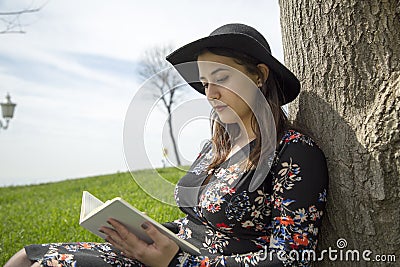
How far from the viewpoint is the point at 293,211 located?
1.97m

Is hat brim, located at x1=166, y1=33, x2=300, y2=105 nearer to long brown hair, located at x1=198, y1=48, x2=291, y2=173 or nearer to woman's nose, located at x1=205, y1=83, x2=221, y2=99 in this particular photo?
long brown hair, located at x1=198, y1=48, x2=291, y2=173

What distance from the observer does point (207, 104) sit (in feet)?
7.96

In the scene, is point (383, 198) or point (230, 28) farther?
point (230, 28)

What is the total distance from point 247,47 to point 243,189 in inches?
22.5

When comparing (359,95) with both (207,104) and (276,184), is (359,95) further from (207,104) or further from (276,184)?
(207,104)

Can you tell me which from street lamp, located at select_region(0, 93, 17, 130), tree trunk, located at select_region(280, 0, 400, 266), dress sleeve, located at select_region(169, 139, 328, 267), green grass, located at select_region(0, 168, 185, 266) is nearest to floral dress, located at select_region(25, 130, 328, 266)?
dress sleeve, located at select_region(169, 139, 328, 267)

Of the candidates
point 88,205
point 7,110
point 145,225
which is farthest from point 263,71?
point 7,110

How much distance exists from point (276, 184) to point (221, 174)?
322mm

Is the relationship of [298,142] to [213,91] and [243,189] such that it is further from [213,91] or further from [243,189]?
[213,91]

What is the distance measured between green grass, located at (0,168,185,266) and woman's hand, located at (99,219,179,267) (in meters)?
1.18

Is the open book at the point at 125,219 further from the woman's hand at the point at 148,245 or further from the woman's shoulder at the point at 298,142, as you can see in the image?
the woman's shoulder at the point at 298,142

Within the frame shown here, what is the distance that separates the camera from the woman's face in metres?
2.20

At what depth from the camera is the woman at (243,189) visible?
2.00m

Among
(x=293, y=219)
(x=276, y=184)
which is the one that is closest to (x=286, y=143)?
(x=276, y=184)
